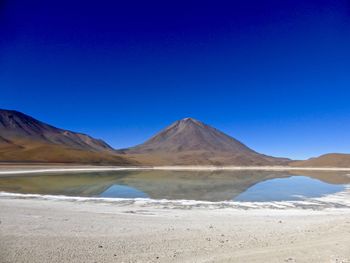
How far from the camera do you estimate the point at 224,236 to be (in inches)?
367

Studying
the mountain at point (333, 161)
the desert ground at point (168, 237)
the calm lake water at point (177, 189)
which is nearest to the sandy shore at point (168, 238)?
the desert ground at point (168, 237)

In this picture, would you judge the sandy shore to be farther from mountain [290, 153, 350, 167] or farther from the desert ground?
mountain [290, 153, 350, 167]

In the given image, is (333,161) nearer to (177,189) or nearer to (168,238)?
(177,189)

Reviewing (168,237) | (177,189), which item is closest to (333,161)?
(177,189)

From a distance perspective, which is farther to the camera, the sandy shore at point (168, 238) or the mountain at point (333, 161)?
the mountain at point (333, 161)

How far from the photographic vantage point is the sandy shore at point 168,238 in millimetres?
7305

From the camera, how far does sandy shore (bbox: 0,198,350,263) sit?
7.30 meters

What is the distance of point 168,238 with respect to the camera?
8984 millimetres

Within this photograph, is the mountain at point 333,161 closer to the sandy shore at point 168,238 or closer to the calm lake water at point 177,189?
the calm lake water at point 177,189

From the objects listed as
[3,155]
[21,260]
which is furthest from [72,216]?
[3,155]

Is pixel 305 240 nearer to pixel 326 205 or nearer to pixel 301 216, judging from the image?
pixel 301 216

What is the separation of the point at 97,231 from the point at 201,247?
3340mm

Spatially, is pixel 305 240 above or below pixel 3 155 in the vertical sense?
below

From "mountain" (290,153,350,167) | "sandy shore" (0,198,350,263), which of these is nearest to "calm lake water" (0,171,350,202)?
"sandy shore" (0,198,350,263)
